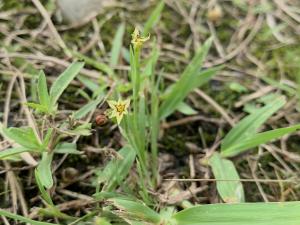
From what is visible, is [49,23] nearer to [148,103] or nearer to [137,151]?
[148,103]

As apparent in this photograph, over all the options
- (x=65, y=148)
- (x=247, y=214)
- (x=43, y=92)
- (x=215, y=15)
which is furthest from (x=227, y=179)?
(x=215, y=15)

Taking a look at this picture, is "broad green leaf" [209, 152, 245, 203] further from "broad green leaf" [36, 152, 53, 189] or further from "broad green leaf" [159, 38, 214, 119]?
"broad green leaf" [36, 152, 53, 189]

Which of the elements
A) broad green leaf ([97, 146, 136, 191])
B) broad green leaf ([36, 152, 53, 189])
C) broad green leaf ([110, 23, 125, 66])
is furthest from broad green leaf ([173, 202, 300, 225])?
broad green leaf ([110, 23, 125, 66])

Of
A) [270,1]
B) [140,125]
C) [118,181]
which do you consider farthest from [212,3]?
[118,181]

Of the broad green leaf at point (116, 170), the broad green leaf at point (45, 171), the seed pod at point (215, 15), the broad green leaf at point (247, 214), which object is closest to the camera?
the broad green leaf at point (247, 214)

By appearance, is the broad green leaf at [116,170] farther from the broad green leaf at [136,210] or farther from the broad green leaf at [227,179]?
the broad green leaf at [227,179]

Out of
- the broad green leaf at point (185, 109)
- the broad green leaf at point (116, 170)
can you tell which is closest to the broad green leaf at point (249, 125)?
the broad green leaf at point (185, 109)
